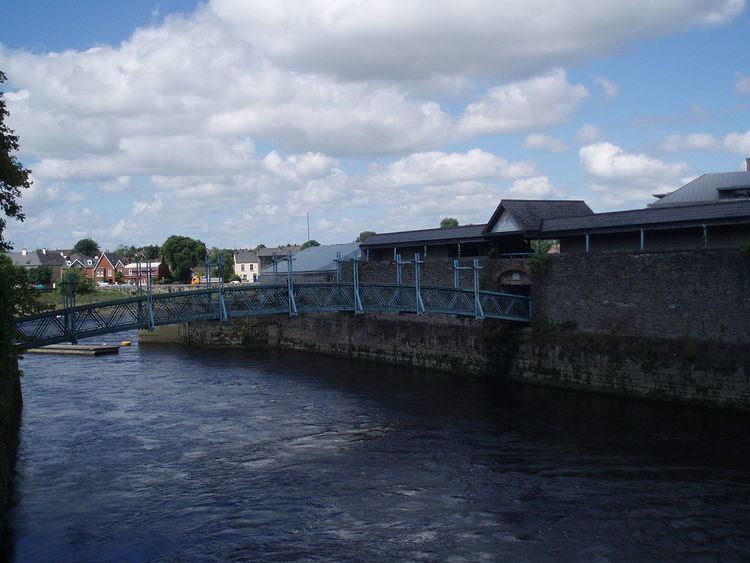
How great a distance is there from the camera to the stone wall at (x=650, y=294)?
2456 cm

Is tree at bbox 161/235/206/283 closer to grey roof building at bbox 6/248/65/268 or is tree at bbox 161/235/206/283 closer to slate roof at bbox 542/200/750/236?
grey roof building at bbox 6/248/65/268

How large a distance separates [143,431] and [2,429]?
8.37 metres

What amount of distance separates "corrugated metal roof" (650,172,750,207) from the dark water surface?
15.8 m

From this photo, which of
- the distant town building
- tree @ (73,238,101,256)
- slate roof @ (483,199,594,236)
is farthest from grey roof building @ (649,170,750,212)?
tree @ (73,238,101,256)

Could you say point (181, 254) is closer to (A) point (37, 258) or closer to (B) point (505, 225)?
(A) point (37, 258)

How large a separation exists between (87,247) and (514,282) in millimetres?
141146

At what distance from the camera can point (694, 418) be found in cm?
2317

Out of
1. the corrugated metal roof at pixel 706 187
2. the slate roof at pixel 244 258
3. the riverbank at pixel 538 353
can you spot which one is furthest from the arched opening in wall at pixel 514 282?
the slate roof at pixel 244 258

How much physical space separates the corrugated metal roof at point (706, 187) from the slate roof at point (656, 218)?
752 centimetres

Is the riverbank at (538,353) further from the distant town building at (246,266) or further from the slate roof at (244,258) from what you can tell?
the slate roof at (244,258)

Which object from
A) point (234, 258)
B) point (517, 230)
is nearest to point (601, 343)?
point (517, 230)

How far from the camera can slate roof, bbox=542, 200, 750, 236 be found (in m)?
26.6

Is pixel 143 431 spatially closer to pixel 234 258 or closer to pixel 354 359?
pixel 354 359

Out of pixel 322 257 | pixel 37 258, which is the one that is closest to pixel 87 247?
pixel 37 258
